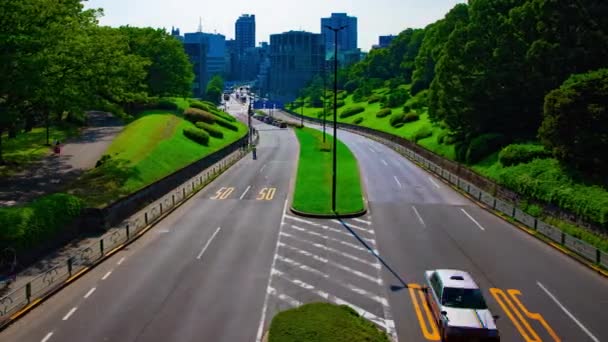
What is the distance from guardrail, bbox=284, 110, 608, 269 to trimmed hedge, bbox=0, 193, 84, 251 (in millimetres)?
26419

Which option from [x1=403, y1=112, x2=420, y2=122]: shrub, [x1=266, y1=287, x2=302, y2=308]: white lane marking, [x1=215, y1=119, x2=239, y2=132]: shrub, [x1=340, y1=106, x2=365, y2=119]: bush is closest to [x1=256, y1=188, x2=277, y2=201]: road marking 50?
[x1=266, y1=287, x2=302, y2=308]: white lane marking

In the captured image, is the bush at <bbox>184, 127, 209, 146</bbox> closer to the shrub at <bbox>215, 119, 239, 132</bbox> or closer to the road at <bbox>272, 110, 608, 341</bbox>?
the shrub at <bbox>215, 119, 239, 132</bbox>

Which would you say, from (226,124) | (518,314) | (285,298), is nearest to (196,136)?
(226,124)

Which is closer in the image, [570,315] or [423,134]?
[570,315]

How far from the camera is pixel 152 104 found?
83938 mm

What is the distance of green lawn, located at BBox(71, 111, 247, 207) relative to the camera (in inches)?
1363

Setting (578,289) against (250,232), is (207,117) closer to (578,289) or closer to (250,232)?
(250,232)

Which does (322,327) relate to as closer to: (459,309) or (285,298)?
(459,309)

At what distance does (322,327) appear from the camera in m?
14.0

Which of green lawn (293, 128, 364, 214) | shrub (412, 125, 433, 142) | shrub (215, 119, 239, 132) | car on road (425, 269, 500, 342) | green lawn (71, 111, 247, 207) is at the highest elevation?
shrub (215, 119, 239, 132)

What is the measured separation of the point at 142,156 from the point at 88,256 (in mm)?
22482

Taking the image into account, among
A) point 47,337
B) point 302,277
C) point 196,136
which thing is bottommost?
point 47,337

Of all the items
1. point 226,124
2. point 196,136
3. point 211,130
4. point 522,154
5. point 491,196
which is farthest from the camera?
point 226,124

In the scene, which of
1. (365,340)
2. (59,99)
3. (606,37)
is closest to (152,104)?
(59,99)
